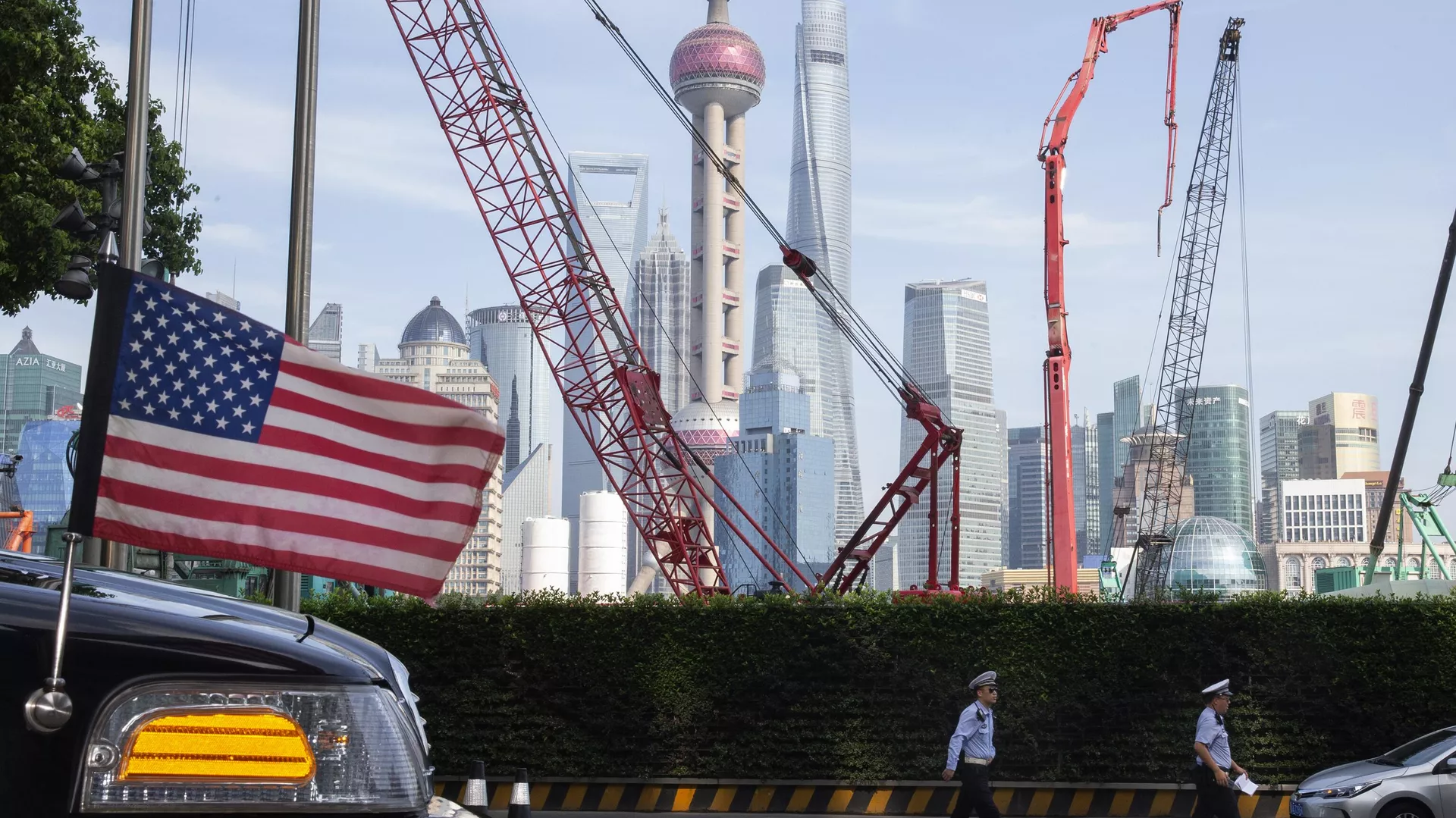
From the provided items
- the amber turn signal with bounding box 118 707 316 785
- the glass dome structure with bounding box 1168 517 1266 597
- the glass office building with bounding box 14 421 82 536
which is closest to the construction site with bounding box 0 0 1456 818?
the amber turn signal with bounding box 118 707 316 785

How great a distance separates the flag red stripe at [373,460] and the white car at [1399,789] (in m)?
14.3

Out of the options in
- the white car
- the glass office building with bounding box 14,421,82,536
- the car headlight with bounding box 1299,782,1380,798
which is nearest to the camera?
the white car

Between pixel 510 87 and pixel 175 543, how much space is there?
45.7m

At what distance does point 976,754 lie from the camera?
13.4 meters

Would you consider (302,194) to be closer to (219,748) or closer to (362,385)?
(362,385)

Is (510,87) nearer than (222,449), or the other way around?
(222,449)

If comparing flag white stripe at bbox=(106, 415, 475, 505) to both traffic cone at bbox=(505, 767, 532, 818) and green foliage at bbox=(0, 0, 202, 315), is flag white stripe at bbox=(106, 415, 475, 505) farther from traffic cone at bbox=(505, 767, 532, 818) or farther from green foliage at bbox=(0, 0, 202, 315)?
green foliage at bbox=(0, 0, 202, 315)

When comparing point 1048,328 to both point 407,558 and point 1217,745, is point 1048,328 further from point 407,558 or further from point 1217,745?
point 407,558

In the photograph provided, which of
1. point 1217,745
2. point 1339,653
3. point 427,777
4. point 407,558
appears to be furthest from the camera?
point 1339,653

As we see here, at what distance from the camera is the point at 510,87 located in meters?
A: 47.9

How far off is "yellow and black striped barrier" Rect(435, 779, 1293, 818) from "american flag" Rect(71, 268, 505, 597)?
15197 millimetres

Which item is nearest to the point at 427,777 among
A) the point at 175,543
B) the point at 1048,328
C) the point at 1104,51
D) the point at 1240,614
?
the point at 175,543

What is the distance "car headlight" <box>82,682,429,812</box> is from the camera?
1937 mm

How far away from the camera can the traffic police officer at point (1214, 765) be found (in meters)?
13.3
